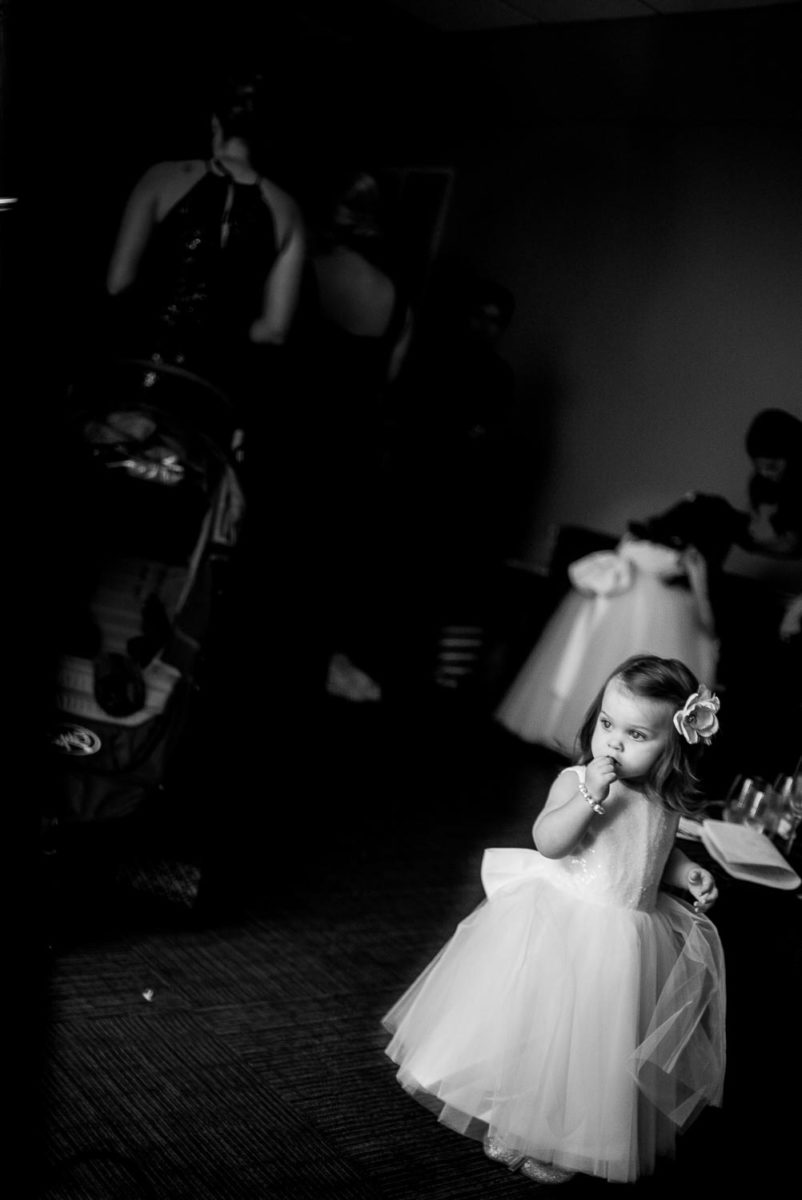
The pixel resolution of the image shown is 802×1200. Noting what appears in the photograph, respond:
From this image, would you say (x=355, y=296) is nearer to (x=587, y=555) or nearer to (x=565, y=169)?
(x=565, y=169)

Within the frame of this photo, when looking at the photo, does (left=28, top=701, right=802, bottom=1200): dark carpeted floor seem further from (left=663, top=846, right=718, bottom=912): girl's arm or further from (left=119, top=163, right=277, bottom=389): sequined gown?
(left=119, top=163, right=277, bottom=389): sequined gown

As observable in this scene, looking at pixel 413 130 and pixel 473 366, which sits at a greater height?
pixel 413 130

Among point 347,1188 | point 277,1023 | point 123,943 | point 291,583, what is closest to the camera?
point 347,1188

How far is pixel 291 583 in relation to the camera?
11.2ft

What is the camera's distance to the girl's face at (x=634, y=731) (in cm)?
202

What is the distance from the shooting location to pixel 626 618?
4.38m

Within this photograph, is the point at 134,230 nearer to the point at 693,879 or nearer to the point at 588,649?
the point at 588,649

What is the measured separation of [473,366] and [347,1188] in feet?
11.6

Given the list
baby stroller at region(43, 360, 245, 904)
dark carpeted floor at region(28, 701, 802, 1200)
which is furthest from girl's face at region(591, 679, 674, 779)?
baby stroller at region(43, 360, 245, 904)

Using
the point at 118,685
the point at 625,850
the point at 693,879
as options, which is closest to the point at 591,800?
the point at 625,850

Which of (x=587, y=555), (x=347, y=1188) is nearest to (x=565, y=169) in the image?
(x=587, y=555)

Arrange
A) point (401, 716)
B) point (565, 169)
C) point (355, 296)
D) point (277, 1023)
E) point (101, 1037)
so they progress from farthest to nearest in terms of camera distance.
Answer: point (401, 716)
point (355, 296)
point (565, 169)
point (277, 1023)
point (101, 1037)

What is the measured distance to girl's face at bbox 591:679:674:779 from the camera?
2018mm

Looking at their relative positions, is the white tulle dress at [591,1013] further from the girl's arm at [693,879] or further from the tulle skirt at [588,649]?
the tulle skirt at [588,649]
